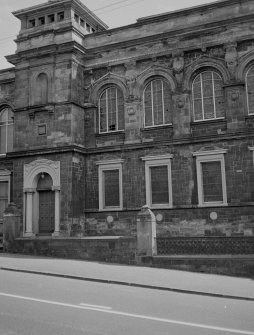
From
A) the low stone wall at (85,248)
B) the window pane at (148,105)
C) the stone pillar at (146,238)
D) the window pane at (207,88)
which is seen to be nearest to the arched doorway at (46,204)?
the low stone wall at (85,248)

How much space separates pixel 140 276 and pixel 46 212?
10.5 meters

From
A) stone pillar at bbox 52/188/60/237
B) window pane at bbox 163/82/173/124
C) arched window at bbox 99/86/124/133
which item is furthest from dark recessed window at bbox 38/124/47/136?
window pane at bbox 163/82/173/124

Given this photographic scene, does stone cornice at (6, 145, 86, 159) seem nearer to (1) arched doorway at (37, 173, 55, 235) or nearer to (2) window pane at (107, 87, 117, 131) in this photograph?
(1) arched doorway at (37, 173, 55, 235)

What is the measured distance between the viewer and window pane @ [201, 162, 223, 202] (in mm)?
21047

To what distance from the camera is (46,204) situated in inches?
915

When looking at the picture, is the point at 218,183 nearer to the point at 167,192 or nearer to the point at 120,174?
the point at 167,192

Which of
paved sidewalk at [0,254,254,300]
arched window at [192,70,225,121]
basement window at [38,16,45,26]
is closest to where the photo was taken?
paved sidewalk at [0,254,254,300]

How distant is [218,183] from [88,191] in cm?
704

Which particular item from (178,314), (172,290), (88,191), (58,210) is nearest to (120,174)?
(88,191)

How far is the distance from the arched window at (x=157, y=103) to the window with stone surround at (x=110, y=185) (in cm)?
280

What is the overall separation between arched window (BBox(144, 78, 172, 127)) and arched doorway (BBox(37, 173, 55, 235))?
6158mm

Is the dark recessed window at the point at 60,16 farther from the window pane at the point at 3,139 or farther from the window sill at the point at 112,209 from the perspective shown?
the window sill at the point at 112,209

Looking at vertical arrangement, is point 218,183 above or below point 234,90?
below

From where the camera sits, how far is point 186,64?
2236 centimetres
